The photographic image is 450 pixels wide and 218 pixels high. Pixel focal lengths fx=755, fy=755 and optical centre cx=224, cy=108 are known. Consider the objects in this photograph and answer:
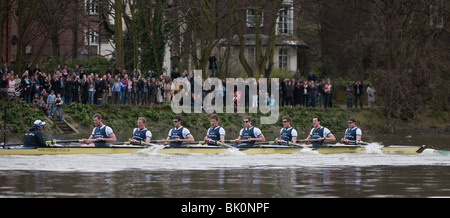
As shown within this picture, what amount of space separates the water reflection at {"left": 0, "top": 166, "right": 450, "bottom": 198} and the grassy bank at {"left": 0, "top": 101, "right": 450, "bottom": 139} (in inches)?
594

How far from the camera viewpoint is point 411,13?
139 feet

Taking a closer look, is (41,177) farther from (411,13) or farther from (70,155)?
(411,13)

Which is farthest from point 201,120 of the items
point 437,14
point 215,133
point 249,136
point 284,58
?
point 284,58

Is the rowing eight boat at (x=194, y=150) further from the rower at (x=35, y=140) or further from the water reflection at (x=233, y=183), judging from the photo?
the water reflection at (x=233, y=183)

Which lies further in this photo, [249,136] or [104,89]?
[104,89]

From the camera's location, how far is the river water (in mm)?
16156

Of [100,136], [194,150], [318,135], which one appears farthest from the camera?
[318,135]

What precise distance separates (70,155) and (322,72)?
3770 centimetres

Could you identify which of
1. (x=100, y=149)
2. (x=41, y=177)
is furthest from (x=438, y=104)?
(x=41, y=177)

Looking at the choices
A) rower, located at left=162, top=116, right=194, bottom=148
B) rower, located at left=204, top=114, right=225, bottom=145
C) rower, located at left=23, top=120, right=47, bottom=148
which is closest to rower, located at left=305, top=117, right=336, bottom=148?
rower, located at left=204, top=114, right=225, bottom=145

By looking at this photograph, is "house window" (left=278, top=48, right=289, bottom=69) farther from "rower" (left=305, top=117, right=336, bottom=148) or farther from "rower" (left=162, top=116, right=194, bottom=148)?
"rower" (left=162, top=116, right=194, bottom=148)

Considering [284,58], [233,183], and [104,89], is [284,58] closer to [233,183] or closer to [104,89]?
[104,89]

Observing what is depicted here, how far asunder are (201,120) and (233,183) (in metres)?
20.6

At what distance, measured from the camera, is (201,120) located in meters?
38.2
